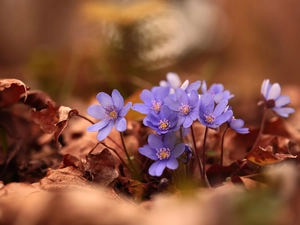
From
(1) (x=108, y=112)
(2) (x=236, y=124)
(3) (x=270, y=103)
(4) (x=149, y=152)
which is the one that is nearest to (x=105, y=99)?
(1) (x=108, y=112)

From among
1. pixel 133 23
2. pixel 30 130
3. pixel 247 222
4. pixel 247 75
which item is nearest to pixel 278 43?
pixel 247 75

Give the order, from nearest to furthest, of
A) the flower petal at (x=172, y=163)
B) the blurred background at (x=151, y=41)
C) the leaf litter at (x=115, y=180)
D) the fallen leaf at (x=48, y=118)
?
the leaf litter at (x=115, y=180)
the flower petal at (x=172, y=163)
the fallen leaf at (x=48, y=118)
the blurred background at (x=151, y=41)

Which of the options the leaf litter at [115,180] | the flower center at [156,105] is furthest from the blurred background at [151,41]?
the flower center at [156,105]

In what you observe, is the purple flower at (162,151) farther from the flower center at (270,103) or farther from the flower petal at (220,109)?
the flower center at (270,103)

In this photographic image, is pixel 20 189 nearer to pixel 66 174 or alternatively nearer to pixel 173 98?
pixel 66 174

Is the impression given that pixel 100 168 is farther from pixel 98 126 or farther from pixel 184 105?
pixel 184 105

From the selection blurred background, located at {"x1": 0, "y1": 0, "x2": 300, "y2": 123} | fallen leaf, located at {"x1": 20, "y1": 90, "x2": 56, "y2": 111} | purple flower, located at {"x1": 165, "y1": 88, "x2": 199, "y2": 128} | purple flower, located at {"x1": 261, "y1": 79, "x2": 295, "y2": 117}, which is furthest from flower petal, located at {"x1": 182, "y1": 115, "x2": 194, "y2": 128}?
blurred background, located at {"x1": 0, "y1": 0, "x2": 300, "y2": 123}
